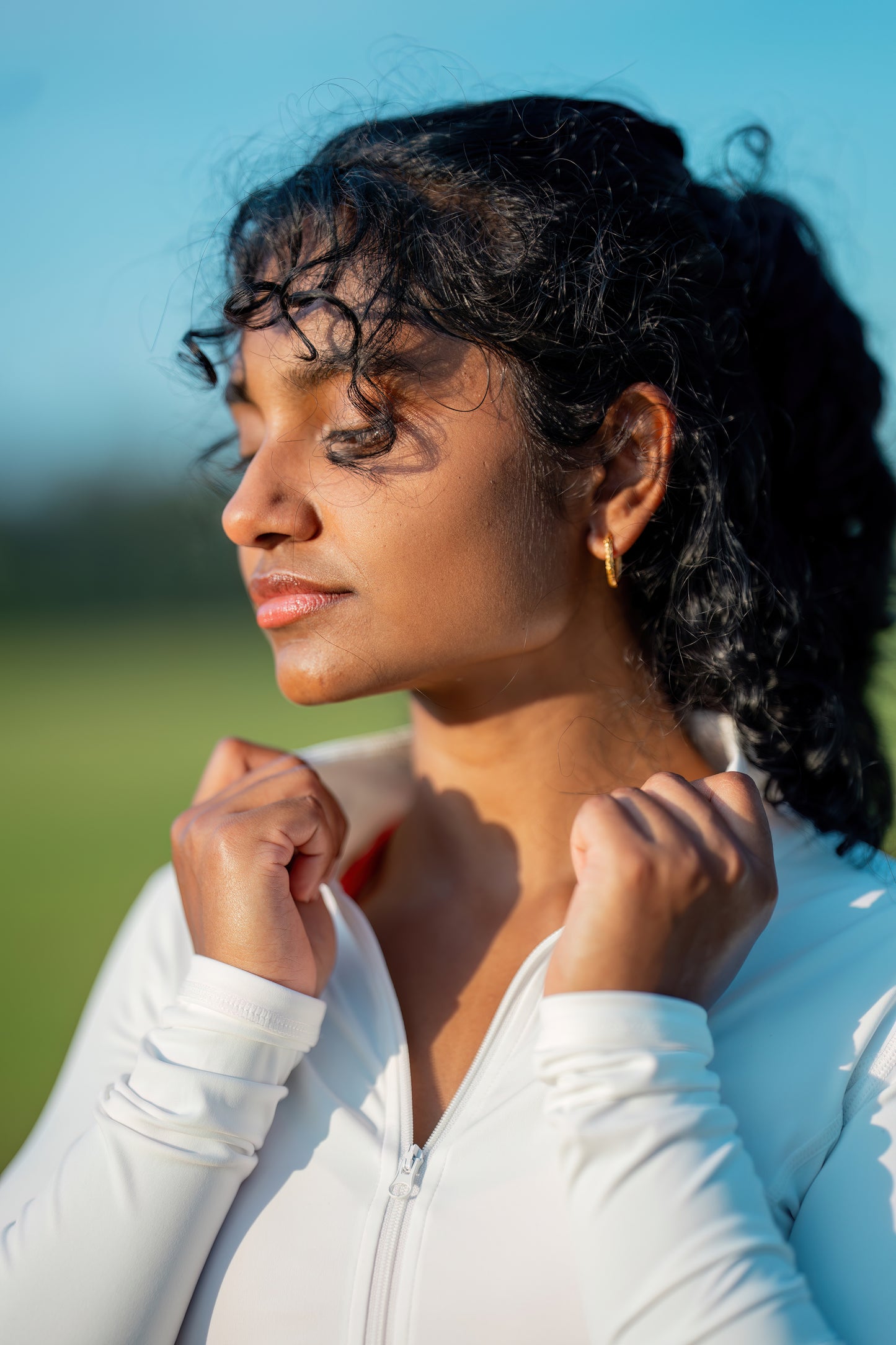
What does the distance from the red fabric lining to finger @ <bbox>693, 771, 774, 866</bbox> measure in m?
0.90

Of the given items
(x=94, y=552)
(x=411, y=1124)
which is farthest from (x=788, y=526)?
(x=94, y=552)

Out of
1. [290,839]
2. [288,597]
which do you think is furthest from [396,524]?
[290,839]

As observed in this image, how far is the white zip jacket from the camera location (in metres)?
1.30

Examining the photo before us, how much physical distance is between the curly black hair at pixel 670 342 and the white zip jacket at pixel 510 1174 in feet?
1.38

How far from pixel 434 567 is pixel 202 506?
1.45m

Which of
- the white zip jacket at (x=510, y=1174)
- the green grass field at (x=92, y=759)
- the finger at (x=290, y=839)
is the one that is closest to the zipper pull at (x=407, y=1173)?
the white zip jacket at (x=510, y=1174)

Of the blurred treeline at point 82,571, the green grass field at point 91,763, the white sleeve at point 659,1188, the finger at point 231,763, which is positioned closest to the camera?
the white sleeve at point 659,1188

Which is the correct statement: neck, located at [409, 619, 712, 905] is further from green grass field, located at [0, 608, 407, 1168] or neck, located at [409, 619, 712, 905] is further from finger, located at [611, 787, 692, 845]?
green grass field, located at [0, 608, 407, 1168]

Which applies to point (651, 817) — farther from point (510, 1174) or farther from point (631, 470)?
point (631, 470)

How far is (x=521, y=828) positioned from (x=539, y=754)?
0.14 metres

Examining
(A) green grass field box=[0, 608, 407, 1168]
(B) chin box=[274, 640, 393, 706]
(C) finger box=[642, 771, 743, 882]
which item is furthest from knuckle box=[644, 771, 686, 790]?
(A) green grass field box=[0, 608, 407, 1168]

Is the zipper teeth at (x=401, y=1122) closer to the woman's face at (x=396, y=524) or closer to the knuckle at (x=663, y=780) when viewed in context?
the knuckle at (x=663, y=780)

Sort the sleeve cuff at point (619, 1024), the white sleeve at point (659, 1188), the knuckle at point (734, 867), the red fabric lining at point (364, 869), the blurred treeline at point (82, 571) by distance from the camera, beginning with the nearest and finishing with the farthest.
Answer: the white sleeve at point (659, 1188)
the sleeve cuff at point (619, 1024)
the knuckle at point (734, 867)
the red fabric lining at point (364, 869)
the blurred treeline at point (82, 571)

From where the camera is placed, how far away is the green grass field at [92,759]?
6332 mm
